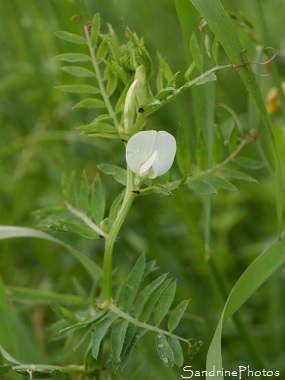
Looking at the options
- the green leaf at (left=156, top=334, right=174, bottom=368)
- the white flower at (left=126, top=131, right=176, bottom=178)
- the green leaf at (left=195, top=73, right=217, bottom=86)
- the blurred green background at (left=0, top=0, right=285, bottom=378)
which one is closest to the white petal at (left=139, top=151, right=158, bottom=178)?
the white flower at (left=126, top=131, right=176, bottom=178)

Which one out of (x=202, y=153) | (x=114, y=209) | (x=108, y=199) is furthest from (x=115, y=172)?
(x=108, y=199)

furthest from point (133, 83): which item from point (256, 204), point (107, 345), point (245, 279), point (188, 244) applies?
point (256, 204)

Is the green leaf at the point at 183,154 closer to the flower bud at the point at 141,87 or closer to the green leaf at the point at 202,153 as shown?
the green leaf at the point at 202,153

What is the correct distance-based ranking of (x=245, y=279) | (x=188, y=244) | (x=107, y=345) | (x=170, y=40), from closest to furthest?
1. (x=245, y=279)
2. (x=107, y=345)
3. (x=188, y=244)
4. (x=170, y=40)

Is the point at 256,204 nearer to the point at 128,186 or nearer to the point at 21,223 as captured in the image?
the point at 21,223

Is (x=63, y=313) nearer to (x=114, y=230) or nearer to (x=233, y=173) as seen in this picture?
(x=114, y=230)

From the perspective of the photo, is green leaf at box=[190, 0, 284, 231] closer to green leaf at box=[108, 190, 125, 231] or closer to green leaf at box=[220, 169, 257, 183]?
green leaf at box=[220, 169, 257, 183]

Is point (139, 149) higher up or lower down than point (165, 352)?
higher up
